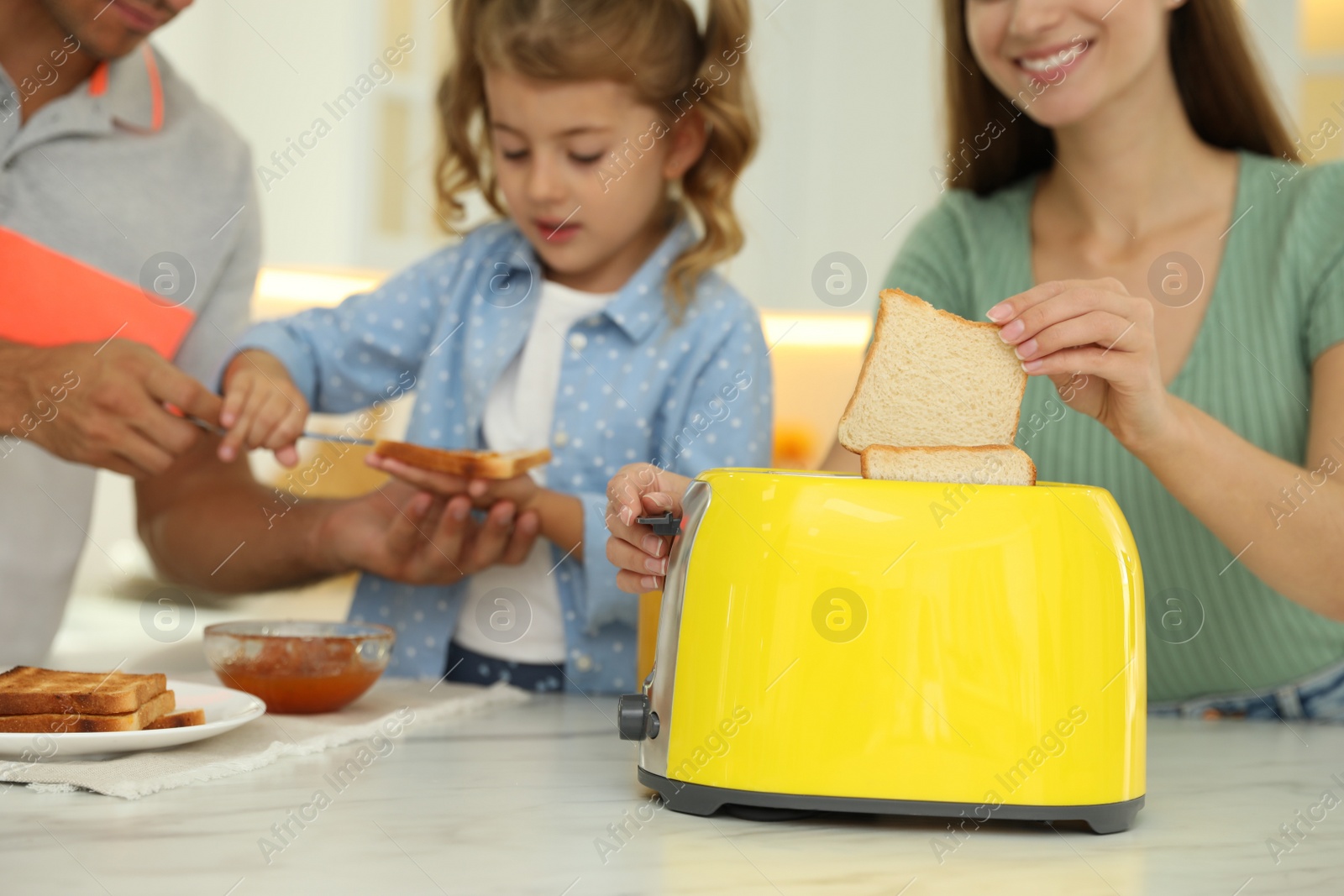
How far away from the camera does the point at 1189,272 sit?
132 centimetres

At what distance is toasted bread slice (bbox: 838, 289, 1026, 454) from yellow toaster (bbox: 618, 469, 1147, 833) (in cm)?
12

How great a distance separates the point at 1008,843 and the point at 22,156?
1.43 meters

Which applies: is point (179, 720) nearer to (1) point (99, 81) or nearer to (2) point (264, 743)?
(2) point (264, 743)

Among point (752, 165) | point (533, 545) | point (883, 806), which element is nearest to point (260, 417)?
point (533, 545)

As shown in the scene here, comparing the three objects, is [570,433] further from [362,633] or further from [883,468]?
[883,468]

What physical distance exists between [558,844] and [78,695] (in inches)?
14.9

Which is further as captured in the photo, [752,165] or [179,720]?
[752,165]

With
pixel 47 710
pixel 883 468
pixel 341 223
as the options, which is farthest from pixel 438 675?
pixel 341 223

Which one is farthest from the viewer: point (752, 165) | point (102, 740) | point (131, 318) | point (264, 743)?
point (752, 165)

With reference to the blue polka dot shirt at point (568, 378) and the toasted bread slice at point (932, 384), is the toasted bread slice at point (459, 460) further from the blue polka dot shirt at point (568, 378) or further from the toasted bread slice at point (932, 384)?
the toasted bread slice at point (932, 384)

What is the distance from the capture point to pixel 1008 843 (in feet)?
2.39

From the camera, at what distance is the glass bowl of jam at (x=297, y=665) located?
3.25 feet

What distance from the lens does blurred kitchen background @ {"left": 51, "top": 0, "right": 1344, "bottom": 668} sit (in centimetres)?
324

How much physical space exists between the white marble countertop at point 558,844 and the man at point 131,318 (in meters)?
0.52
